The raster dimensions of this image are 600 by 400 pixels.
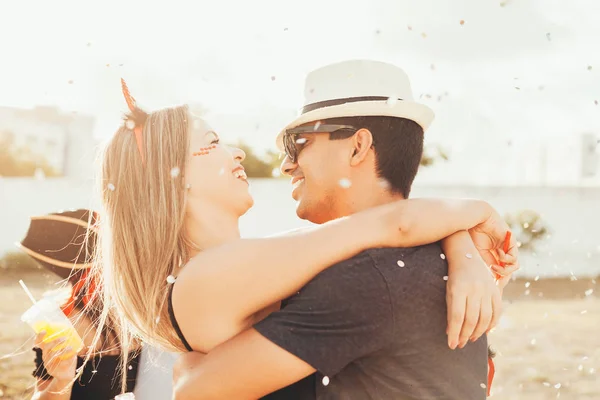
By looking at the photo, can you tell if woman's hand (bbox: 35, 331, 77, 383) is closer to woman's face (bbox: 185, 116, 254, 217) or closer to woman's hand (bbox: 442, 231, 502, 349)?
woman's face (bbox: 185, 116, 254, 217)

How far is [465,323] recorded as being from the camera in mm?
2246

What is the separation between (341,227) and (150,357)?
2.02m

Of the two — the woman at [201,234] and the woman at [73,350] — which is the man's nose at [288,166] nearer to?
the woman at [201,234]

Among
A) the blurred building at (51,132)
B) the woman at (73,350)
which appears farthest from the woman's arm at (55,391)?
the blurred building at (51,132)

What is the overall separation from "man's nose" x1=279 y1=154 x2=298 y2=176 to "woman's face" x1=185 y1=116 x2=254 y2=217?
0.20 metres

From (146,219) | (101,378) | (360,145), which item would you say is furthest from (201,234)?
(101,378)

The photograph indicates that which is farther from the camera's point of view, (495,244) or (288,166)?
(288,166)

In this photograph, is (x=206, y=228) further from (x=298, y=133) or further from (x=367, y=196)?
(x=367, y=196)

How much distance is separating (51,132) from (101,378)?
1280 inches

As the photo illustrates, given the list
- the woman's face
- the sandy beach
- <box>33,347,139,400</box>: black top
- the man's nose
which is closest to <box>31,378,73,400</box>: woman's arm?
<box>33,347,139,400</box>: black top

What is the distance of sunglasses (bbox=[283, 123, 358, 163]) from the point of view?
295 cm

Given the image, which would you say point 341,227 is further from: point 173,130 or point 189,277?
point 173,130

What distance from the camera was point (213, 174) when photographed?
123 inches

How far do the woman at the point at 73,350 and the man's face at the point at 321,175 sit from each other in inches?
43.5
